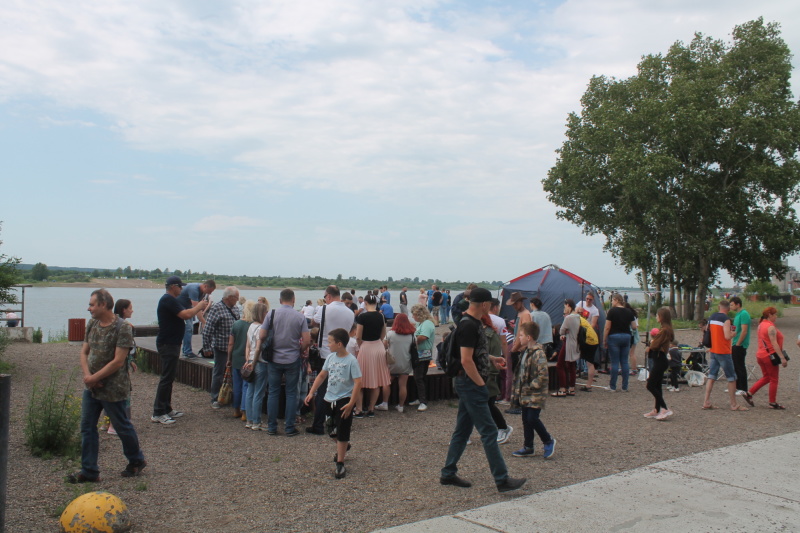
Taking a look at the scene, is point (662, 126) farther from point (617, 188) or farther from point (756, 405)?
point (756, 405)

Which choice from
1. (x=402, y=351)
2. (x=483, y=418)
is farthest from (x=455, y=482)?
(x=402, y=351)

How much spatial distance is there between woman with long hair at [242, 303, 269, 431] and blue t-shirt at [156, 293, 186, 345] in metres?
0.89

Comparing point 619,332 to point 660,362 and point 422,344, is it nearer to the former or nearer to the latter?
point 660,362

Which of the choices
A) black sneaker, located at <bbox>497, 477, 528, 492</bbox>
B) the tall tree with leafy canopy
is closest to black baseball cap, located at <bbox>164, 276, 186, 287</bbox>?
black sneaker, located at <bbox>497, 477, 528, 492</bbox>

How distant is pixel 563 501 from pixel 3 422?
3908 millimetres

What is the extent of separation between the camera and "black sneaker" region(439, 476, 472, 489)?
18.2ft

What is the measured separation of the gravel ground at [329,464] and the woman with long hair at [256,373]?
0.62 ft

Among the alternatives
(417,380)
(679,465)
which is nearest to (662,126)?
(417,380)

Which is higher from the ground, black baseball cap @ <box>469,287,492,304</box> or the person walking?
black baseball cap @ <box>469,287,492,304</box>

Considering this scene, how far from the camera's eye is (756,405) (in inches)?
401

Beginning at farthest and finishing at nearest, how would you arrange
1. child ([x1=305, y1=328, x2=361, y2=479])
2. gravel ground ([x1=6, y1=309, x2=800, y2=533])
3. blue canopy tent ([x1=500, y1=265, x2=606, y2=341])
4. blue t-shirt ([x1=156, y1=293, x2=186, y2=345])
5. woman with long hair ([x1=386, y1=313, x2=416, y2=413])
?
1. blue canopy tent ([x1=500, y1=265, x2=606, y2=341])
2. woman with long hair ([x1=386, y1=313, x2=416, y2=413])
3. blue t-shirt ([x1=156, y1=293, x2=186, y2=345])
4. child ([x1=305, y1=328, x2=361, y2=479])
5. gravel ground ([x1=6, y1=309, x2=800, y2=533])

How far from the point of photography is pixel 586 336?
1138 cm

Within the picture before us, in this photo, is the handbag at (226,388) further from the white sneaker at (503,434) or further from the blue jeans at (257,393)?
the white sneaker at (503,434)

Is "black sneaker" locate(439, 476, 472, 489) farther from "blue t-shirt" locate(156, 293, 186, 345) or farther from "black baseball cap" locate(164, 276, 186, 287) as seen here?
"black baseball cap" locate(164, 276, 186, 287)
